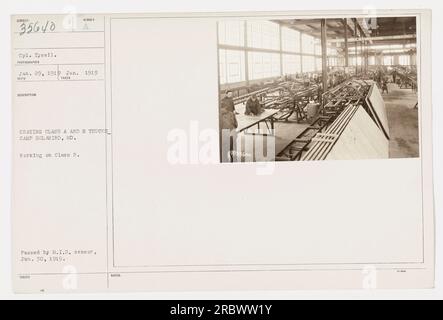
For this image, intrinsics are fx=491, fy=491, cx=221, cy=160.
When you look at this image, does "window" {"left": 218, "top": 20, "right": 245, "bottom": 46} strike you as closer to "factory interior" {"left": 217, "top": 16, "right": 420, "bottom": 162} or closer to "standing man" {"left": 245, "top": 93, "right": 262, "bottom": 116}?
"factory interior" {"left": 217, "top": 16, "right": 420, "bottom": 162}

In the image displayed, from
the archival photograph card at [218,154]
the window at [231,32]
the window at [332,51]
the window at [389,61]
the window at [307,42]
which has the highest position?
Result: the window at [231,32]

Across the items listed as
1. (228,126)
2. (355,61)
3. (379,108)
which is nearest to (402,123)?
(379,108)

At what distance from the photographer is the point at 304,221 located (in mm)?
1210

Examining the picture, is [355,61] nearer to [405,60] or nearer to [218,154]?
[405,60]

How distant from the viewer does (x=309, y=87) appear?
4.00ft

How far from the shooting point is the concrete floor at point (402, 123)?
3.95 ft

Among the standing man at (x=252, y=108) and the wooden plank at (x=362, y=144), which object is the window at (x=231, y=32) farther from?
the wooden plank at (x=362, y=144)

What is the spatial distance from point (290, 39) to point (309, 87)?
13cm

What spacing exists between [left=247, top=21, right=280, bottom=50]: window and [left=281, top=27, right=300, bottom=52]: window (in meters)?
0.02

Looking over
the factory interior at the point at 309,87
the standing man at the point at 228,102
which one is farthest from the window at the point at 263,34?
the standing man at the point at 228,102
